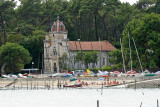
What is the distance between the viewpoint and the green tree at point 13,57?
114 metres

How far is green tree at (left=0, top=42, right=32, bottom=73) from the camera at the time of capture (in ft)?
373

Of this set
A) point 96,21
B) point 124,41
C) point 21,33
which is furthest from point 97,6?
point 124,41

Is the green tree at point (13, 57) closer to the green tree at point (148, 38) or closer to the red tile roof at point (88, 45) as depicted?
the red tile roof at point (88, 45)

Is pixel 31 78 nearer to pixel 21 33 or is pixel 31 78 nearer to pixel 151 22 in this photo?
pixel 151 22

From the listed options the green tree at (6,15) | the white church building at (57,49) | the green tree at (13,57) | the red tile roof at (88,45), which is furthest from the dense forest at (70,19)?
the green tree at (13,57)

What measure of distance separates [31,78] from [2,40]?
3383cm

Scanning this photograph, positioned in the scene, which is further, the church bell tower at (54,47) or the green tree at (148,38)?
the church bell tower at (54,47)
